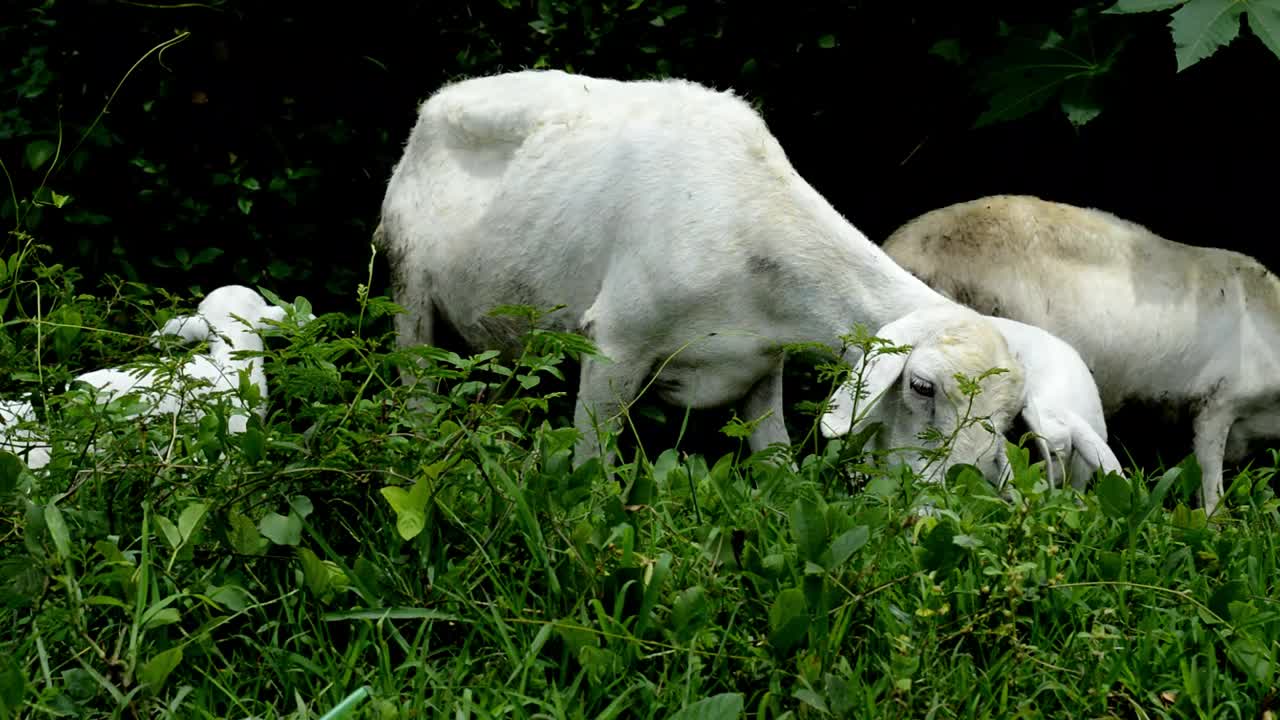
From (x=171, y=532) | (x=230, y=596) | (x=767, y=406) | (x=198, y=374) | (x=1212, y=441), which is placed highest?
(x=171, y=532)

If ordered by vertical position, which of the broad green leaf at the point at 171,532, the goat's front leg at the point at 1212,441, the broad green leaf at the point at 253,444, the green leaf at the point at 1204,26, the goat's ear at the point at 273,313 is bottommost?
the goat's front leg at the point at 1212,441

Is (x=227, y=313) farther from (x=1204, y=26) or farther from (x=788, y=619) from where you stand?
(x=1204, y=26)

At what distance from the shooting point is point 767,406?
4.40 metres

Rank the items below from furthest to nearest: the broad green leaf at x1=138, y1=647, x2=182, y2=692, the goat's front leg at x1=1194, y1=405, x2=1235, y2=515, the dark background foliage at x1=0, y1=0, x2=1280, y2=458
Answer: the dark background foliage at x1=0, y1=0, x2=1280, y2=458
the goat's front leg at x1=1194, y1=405, x2=1235, y2=515
the broad green leaf at x1=138, y1=647, x2=182, y2=692

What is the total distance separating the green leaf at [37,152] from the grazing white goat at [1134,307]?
3377 millimetres

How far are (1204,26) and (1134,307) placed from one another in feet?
4.01

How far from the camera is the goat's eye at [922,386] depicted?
149 inches

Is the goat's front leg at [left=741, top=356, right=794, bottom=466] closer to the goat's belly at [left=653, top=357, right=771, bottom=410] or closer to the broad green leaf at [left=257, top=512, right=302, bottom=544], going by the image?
the goat's belly at [left=653, top=357, right=771, bottom=410]

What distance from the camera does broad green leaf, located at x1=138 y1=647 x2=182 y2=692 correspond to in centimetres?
226

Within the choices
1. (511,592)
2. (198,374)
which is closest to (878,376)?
(511,592)

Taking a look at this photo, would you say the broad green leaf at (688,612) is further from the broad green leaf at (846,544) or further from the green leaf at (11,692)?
the green leaf at (11,692)

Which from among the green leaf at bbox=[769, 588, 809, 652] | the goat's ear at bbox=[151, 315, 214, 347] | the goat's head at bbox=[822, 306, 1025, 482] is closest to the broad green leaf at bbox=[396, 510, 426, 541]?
the green leaf at bbox=[769, 588, 809, 652]

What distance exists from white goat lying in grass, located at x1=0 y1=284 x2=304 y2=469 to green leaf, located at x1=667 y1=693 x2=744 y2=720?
121 cm

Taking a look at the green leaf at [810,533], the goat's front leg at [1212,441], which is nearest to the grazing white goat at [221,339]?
the green leaf at [810,533]
